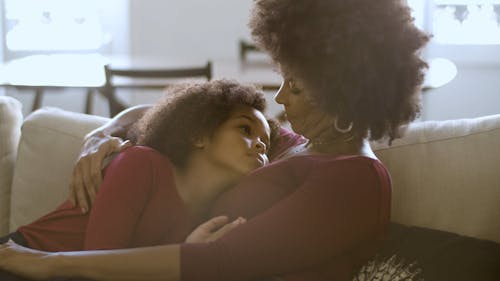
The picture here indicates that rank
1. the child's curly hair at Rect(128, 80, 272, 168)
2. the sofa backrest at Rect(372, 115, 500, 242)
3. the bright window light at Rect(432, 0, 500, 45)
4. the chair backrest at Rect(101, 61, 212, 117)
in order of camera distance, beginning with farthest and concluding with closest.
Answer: the bright window light at Rect(432, 0, 500, 45) < the chair backrest at Rect(101, 61, 212, 117) < the sofa backrest at Rect(372, 115, 500, 242) < the child's curly hair at Rect(128, 80, 272, 168)

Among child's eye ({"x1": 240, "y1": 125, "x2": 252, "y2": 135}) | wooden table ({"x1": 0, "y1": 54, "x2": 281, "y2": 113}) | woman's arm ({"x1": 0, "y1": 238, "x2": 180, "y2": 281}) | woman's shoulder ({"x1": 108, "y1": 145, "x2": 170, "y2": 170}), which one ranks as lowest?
wooden table ({"x1": 0, "y1": 54, "x2": 281, "y2": 113})

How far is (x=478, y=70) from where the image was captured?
168 inches

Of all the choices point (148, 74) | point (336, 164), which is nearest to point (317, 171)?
point (336, 164)

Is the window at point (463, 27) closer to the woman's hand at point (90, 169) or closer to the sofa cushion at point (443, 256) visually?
the sofa cushion at point (443, 256)

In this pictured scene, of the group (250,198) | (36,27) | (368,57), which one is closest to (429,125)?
(368,57)

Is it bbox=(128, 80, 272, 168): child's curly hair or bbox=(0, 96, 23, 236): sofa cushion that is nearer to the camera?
bbox=(128, 80, 272, 168): child's curly hair

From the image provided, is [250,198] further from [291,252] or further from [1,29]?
[1,29]

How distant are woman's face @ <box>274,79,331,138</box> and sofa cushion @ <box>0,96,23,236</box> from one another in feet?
2.79

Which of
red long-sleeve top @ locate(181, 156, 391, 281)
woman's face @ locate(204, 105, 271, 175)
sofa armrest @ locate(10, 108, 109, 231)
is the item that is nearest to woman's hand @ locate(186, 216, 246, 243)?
red long-sleeve top @ locate(181, 156, 391, 281)

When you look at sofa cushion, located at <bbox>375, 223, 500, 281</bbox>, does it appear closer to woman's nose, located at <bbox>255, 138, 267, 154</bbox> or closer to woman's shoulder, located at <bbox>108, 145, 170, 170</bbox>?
woman's nose, located at <bbox>255, 138, 267, 154</bbox>

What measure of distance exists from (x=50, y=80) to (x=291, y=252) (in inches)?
96.0

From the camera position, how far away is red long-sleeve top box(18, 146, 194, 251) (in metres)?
1.26

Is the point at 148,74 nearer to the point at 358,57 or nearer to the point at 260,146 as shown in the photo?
the point at 260,146

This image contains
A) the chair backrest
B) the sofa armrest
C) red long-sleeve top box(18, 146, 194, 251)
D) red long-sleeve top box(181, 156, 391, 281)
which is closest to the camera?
red long-sleeve top box(181, 156, 391, 281)
